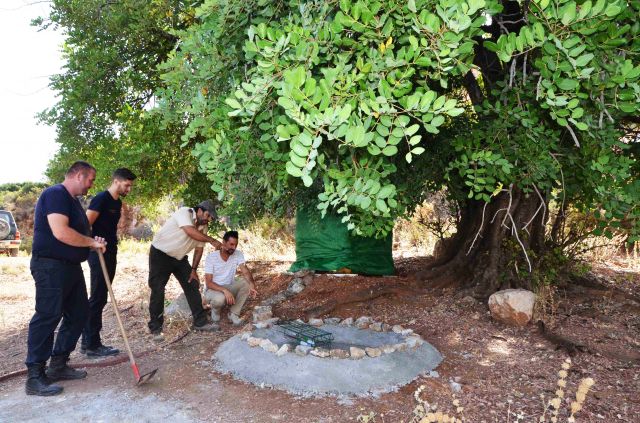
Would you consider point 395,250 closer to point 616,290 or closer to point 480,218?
point 480,218

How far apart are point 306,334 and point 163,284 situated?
6.29 feet

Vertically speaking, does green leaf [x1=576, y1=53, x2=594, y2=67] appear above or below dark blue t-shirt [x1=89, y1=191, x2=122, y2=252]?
above

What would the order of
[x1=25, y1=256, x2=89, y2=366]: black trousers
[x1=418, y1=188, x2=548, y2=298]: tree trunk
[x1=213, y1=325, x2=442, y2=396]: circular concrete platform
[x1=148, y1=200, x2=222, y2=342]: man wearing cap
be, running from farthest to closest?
[x1=418, y1=188, x2=548, y2=298]: tree trunk
[x1=148, y1=200, x2=222, y2=342]: man wearing cap
[x1=25, y1=256, x2=89, y2=366]: black trousers
[x1=213, y1=325, x2=442, y2=396]: circular concrete platform

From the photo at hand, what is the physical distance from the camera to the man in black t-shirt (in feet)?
17.7

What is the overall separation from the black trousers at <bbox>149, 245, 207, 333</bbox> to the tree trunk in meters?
2.95

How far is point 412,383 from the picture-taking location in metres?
4.33

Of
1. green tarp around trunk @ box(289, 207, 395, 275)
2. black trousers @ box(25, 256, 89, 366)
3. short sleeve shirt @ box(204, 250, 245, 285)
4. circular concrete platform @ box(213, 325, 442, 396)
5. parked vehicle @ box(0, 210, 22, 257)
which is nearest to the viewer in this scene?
circular concrete platform @ box(213, 325, 442, 396)

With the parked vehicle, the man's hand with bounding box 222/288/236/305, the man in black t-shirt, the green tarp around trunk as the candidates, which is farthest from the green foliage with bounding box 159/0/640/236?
the parked vehicle

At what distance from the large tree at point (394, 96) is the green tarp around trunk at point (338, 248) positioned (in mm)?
1744

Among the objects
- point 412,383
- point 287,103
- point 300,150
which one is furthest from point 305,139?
point 412,383

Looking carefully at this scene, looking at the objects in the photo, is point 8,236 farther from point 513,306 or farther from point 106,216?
point 513,306

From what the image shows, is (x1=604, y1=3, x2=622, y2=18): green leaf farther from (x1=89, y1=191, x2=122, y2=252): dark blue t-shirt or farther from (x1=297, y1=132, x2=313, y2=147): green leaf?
(x1=89, y1=191, x2=122, y2=252): dark blue t-shirt

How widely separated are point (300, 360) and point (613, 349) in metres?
3.02

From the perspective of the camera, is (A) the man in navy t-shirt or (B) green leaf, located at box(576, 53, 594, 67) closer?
(B) green leaf, located at box(576, 53, 594, 67)
